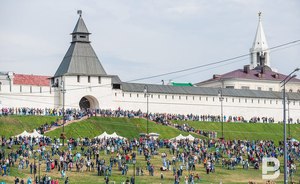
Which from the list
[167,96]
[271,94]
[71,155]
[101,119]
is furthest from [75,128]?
[271,94]

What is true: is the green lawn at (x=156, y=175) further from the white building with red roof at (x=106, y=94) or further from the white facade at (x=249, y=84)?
the white facade at (x=249, y=84)

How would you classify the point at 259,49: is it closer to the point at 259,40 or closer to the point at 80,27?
the point at 259,40

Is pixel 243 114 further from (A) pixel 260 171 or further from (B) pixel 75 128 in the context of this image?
(A) pixel 260 171

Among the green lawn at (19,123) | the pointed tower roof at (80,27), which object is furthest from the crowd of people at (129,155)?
the pointed tower roof at (80,27)

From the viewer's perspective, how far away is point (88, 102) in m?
97.1

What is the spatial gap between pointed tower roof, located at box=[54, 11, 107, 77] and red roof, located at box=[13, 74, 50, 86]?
16.9m

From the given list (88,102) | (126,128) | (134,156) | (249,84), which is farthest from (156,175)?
(249,84)

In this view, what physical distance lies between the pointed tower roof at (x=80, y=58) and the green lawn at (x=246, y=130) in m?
12.9

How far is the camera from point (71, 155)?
60.4m

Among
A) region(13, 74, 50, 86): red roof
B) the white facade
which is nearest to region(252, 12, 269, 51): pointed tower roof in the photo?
the white facade

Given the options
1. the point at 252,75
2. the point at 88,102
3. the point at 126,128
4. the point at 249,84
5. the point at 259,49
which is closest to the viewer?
the point at 126,128

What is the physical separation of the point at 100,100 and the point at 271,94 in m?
32.4

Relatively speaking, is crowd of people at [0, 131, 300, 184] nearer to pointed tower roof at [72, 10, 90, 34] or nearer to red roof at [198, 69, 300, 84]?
pointed tower roof at [72, 10, 90, 34]

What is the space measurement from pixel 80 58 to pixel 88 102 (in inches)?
218
